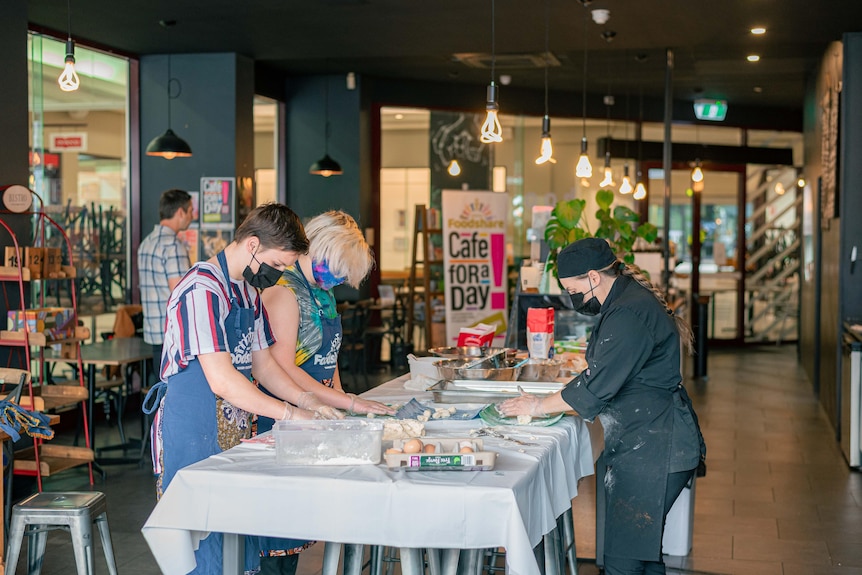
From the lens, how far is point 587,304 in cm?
362

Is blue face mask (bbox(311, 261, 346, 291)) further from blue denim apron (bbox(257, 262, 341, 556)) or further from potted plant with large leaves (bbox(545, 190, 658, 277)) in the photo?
potted plant with large leaves (bbox(545, 190, 658, 277))

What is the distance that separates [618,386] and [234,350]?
1.31m

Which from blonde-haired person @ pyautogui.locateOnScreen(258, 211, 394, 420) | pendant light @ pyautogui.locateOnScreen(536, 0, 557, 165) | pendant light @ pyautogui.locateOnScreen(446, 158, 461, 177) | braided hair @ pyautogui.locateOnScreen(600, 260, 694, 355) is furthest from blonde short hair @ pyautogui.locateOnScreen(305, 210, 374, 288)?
pendant light @ pyautogui.locateOnScreen(446, 158, 461, 177)

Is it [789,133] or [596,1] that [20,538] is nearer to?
[596,1]

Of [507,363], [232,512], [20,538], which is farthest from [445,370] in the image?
[20,538]

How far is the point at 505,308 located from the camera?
420 inches

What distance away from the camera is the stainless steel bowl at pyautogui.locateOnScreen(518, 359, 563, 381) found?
410 cm

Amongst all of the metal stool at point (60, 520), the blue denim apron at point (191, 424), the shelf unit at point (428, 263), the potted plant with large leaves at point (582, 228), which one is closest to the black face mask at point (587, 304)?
the blue denim apron at point (191, 424)

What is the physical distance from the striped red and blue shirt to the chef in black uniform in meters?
1.05

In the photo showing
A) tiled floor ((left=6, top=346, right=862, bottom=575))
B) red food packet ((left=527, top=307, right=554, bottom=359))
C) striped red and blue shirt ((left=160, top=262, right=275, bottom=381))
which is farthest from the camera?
tiled floor ((left=6, top=346, right=862, bottom=575))

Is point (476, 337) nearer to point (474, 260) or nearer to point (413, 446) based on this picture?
point (413, 446)

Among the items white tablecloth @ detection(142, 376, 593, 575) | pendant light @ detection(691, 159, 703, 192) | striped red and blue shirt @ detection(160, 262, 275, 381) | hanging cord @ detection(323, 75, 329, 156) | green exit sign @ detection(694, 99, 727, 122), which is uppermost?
green exit sign @ detection(694, 99, 727, 122)

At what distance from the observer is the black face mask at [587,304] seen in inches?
142

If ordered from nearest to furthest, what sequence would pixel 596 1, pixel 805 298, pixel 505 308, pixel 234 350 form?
pixel 234 350 < pixel 596 1 < pixel 505 308 < pixel 805 298
